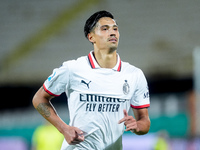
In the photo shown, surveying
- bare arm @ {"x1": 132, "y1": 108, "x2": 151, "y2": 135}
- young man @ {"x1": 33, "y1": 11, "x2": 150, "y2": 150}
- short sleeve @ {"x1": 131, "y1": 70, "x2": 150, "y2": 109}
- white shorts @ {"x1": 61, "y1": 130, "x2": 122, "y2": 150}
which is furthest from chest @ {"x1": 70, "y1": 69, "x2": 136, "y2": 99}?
white shorts @ {"x1": 61, "y1": 130, "x2": 122, "y2": 150}

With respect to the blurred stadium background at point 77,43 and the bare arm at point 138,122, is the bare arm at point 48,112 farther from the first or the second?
the blurred stadium background at point 77,43

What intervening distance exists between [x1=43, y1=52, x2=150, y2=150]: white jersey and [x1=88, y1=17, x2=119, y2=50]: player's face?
186mm

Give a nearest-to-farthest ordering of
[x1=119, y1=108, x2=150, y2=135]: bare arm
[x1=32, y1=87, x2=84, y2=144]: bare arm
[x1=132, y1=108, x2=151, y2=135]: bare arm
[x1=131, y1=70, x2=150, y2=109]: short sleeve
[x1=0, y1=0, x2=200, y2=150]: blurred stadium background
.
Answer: [x1=119, y1=108, x2=150, y2=135]: bare arm
[x1=32, y1=87, x2=84, y2=144]: bare arm
[x1=132, y1=108, x2=151, y2=135]: bare arm
[x1=131, y1=70, x2=150, y2=109]: short sleeve
[x1=0, y1=0, x2=200, y2=150]: blurred stadium background

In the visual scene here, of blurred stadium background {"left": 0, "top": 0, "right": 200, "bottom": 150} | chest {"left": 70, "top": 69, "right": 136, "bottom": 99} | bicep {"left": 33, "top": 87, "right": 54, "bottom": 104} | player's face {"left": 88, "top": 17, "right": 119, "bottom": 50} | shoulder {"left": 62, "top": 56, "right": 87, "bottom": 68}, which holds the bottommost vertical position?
blurred stadium background {"left": 0, "top": 0, "right": 200, "bottom": 150}

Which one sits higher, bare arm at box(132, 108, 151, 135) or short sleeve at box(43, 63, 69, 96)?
short sleeve at box(43, 63, 69, 96)

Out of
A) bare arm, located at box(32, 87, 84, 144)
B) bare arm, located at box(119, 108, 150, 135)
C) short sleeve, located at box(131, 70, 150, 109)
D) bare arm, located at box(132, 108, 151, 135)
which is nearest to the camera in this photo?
bare arm, located at box(119, 108, 150, 135)

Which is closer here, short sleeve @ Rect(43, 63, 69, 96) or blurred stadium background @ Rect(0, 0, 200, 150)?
short sleeve @ Rect(43, 63, 69, 96)

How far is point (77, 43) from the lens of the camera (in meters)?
13.0

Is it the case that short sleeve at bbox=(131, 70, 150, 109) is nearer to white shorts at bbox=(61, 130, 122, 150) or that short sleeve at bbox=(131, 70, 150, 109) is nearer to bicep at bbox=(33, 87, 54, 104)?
white shorts at bbox=(61, 130, 122, 150)

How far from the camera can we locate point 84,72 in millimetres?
3553

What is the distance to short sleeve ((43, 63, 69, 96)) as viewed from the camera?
3498 millimetres

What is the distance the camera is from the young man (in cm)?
347

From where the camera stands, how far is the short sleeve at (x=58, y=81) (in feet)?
11.5

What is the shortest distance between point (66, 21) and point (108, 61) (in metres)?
9.92
